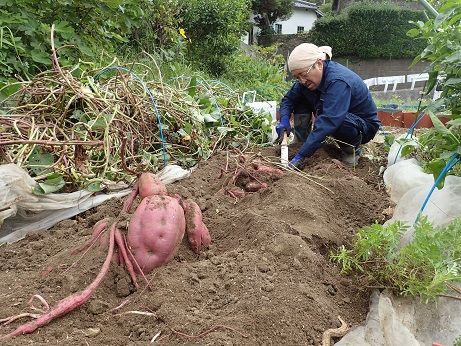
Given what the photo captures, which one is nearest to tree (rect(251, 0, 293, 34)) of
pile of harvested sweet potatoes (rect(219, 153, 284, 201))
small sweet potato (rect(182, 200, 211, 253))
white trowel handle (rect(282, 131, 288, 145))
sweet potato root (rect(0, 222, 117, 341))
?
white trowel handle (rect(282, 131, 288, 145))

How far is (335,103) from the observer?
358 cm

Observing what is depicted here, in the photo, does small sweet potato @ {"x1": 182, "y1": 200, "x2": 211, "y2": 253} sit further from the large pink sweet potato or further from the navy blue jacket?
the navy blue jacket

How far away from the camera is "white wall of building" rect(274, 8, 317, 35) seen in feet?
119

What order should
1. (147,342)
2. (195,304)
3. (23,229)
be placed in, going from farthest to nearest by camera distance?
(23,229), (195,304), (147,342)

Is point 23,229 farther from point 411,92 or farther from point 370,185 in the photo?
point 411,92

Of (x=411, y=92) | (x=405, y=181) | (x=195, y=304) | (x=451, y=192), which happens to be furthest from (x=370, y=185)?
(x=411, y=92)

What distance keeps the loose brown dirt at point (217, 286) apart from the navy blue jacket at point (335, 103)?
1089mm

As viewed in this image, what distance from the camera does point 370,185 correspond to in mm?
3518

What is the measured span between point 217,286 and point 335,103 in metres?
2.16

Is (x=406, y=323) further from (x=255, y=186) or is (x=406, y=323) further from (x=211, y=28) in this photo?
(x=211, y=28)

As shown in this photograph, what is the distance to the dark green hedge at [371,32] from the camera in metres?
22.2

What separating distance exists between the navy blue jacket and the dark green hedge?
1978 cm

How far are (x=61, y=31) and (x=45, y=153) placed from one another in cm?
128

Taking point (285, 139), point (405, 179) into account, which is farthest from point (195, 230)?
point (285, 139)
